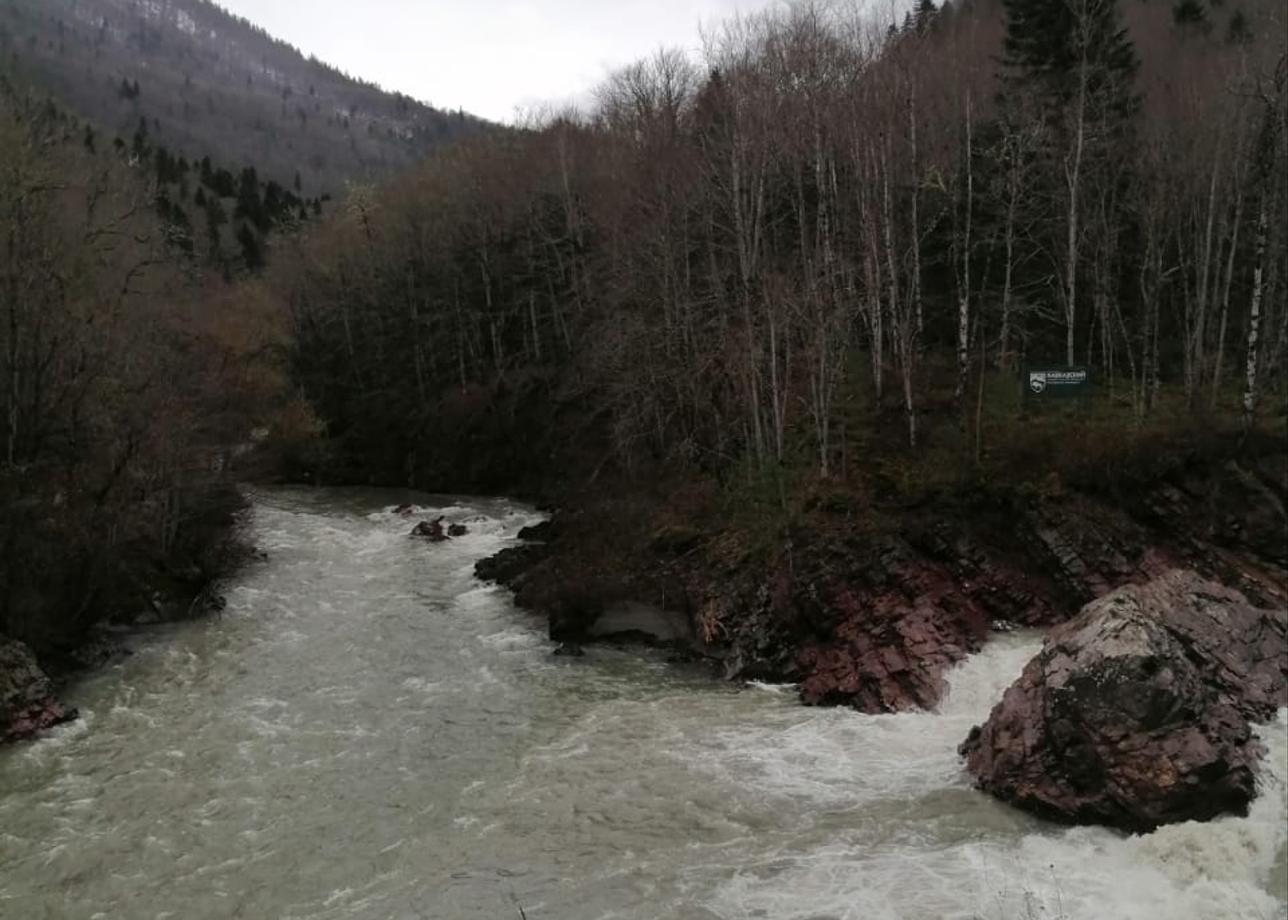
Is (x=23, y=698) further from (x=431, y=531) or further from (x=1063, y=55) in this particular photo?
(x=1063, y=55)

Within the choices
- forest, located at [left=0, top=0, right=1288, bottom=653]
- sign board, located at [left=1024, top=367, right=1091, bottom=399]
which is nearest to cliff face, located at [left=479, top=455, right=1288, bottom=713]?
forest, located at [left=0, top=0, right=1288, bottom=653]

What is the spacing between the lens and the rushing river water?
11.0 m

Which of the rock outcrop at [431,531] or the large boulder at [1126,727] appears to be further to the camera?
the rock outcrop at [431,531]

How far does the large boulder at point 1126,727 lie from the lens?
39.3ft

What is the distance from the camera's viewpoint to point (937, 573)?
65.8 feet

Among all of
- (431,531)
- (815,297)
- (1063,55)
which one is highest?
(1063,55)

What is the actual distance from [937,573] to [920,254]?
16.2m

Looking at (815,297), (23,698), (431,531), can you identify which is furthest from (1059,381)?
(23,698)

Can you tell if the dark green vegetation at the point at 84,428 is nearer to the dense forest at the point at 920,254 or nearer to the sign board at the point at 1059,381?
the dense forest at the point at 920,254

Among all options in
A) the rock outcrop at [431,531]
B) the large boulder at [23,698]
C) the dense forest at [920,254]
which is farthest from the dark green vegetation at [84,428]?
the dense forest at [920,254]

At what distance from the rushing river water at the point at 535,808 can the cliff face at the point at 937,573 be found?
115 cm

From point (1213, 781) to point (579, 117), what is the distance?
5972cm

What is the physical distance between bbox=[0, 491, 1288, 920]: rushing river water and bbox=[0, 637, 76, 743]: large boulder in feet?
1.32

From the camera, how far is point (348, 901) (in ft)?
36.7
